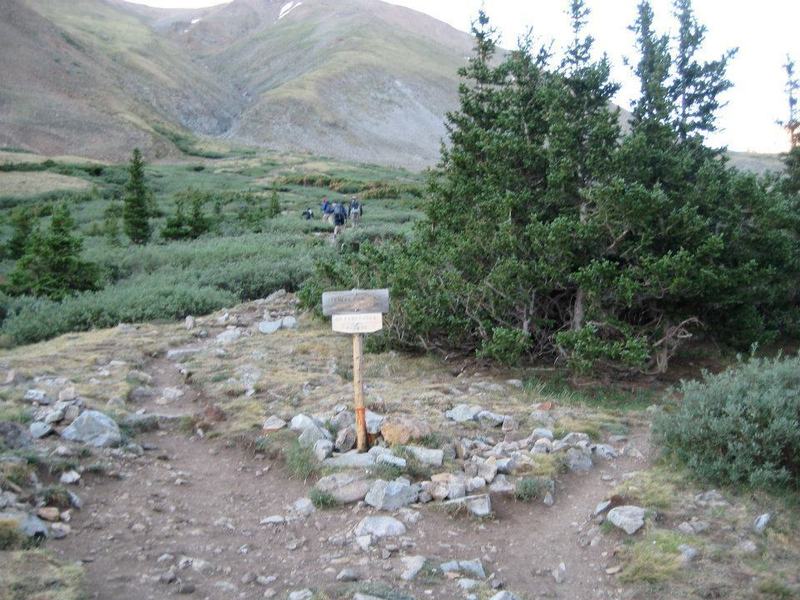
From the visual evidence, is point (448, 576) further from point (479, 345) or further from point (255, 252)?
point (255, 252)

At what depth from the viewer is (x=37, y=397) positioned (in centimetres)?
796

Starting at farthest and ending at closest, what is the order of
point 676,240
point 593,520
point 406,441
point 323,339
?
point 323,339, point 676,240, point 406,441, point 593,520

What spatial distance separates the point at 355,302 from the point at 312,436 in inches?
49.5

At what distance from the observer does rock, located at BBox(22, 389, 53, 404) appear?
793cm

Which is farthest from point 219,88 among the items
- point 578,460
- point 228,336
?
point 578,460

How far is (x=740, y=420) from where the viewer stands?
5.96 metres

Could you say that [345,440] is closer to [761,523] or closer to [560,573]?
[560,573]

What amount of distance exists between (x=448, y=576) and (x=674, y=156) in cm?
780

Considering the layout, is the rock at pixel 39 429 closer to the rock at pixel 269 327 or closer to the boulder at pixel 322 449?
the boulder at pixel 322 449

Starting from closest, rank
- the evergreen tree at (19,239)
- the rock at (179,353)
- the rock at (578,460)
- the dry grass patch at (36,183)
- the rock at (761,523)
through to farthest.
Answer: the rock at (761,523)
the rock at (578,460)
the rock at (179,353)
the evergreen tree at (19,239)
the dry grass patch at (36,183)

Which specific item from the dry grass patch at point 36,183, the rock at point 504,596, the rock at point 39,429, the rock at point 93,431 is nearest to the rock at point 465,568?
the rock at point 504,596

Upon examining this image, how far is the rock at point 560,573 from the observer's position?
5072mm

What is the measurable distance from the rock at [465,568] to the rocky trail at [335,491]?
0.4 inches

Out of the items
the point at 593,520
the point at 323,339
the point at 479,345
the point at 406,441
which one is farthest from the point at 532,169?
the point at 593,520
